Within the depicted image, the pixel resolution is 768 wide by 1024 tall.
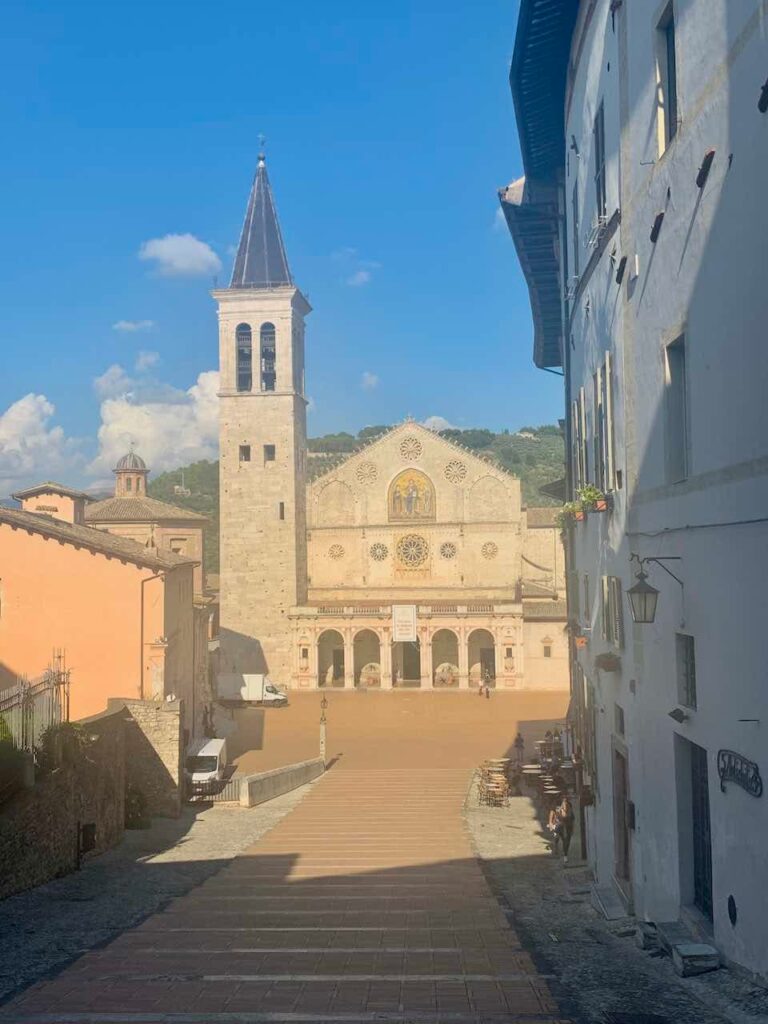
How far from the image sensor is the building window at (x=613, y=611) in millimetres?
11461

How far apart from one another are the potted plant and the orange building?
15.8m

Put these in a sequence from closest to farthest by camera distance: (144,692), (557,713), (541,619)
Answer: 1. (144,692)
2. (557,713)
3. (541,619)

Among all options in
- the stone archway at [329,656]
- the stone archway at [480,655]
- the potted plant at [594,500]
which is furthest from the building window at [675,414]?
the stone archway at [329,656]

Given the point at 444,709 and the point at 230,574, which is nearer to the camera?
the point at 444,709

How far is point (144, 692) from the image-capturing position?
2570 centimetres

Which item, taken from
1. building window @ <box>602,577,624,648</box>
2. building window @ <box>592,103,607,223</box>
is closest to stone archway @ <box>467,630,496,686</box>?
building window @ <box>602,577,624,648</box>

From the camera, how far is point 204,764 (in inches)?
1051

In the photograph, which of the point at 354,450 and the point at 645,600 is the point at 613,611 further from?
the point at 354,450

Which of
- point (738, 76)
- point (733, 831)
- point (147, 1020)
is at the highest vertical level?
point (738, 76)

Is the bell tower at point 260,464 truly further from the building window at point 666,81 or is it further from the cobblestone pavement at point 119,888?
the building window at point 666,81

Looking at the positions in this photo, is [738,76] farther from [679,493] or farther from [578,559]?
[578,559]

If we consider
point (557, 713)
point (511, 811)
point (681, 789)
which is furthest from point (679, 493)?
point (557, 713)

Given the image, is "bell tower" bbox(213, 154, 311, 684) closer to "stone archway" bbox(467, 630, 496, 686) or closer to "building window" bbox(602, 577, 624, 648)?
"stone archway" bbox(467, 630, 496, 686)

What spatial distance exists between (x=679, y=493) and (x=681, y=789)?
8.46ft
